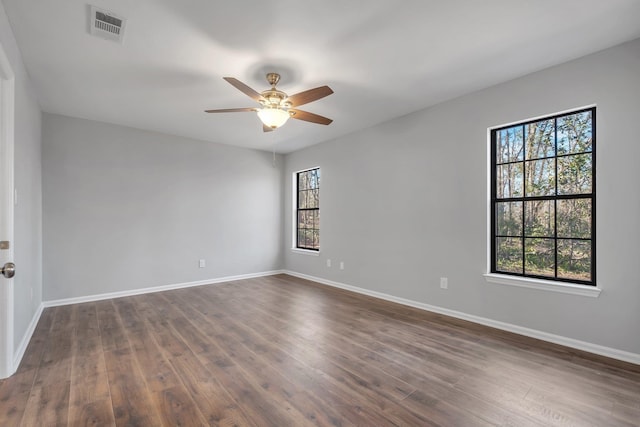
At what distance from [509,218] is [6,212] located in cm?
441

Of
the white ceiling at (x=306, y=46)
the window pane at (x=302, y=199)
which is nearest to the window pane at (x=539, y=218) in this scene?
the white ceiling at (x=306, y=46)

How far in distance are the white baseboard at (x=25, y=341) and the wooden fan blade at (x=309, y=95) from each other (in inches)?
120

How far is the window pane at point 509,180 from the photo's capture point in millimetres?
3207

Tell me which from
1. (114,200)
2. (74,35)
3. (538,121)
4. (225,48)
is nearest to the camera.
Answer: (74,35)

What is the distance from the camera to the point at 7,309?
7.18 feet

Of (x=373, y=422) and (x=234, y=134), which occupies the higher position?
(x=234, y=134)

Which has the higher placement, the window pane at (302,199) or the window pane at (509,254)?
the window pane at (302,199)

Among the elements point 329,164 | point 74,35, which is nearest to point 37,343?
point 74,35

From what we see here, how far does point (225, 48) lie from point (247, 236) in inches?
155

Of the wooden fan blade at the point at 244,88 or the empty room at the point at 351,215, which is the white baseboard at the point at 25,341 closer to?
the empty room at the point at 351,215

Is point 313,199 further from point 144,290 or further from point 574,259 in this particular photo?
point 574,259

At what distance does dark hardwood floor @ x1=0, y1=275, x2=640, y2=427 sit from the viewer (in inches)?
72.1

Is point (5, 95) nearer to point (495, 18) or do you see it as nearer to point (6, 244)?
point (6, 244)

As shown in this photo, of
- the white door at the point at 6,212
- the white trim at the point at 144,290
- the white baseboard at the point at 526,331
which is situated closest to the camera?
the white door at the point at 6,212
